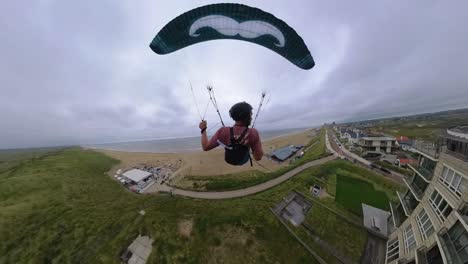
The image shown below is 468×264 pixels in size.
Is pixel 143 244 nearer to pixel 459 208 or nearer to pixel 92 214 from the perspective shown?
pixel 92 214

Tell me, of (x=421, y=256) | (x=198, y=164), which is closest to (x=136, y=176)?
(x=198, y=164)

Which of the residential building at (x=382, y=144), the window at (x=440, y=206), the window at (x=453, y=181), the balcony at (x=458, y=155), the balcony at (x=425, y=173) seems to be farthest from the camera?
the residential building at (x=382, y=144)

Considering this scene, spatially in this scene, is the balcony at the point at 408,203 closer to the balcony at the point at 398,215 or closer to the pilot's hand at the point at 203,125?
the balcony at the point at 398,215

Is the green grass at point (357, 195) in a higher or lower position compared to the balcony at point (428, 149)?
lower

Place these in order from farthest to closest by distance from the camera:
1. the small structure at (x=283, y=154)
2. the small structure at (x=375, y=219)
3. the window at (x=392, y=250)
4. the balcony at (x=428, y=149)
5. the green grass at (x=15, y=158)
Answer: the green grass at (x=15, y=158) < the small structure at (x=283, y=154) < the small structure at (x=375, y=219) < the window at (x=392, y=250) < the balcony at (x=428, y=149)

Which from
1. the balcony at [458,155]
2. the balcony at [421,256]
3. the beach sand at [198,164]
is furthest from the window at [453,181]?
the beach sand at [198,164]

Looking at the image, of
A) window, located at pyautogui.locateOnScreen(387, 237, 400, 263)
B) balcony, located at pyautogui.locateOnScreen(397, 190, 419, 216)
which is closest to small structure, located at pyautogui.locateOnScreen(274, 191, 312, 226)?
window, located at pyautogui.locateOnScreen(387, 237, 400, 263)

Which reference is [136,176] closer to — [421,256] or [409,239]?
[421,256]

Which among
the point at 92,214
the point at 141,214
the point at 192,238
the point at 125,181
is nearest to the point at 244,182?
the point at 192,238
